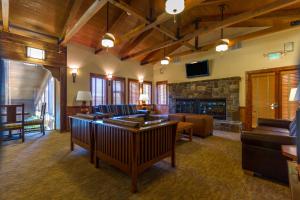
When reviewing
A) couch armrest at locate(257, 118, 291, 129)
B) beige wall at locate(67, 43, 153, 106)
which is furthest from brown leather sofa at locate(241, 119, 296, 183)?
beige wall at locate(67, 43, 153, 106)

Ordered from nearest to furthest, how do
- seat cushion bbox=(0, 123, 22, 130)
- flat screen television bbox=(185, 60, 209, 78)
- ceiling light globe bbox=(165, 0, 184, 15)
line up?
ceiling light globe bbox=(165, 0, 184, 15)
seat cushion bbox=(0, 123, 22, 130)
flat screen television bbox=(185, 60, 209, 78)

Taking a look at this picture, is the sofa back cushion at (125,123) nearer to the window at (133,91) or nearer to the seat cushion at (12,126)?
the seat cushion at (12,126)

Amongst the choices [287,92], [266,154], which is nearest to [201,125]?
[266,154]

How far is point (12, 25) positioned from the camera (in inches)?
163

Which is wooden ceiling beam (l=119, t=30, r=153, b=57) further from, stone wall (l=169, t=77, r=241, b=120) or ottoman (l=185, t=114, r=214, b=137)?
ottoman (l=185, t=114, r=214, b=137)

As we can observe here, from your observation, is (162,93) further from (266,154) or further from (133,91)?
(266,154)

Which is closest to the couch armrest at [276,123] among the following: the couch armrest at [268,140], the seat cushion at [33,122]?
the couch armrest at [268,140]

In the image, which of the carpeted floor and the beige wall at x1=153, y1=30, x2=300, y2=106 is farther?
the beige wall at x1=153, y1=30, x2=300, y2=106

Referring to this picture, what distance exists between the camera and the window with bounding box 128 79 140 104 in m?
7.37

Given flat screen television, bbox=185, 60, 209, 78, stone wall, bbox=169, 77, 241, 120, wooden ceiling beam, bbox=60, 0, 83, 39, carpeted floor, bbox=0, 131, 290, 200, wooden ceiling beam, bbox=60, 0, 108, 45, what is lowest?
carpeted floor, bbox=0, 131, 290, 200

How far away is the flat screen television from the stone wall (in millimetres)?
351

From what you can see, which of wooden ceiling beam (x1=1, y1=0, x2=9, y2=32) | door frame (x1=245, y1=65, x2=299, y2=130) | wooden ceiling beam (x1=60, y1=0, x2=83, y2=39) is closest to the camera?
wooden ceiling beam (x1=1, y1=0, x2=9, y2=32)

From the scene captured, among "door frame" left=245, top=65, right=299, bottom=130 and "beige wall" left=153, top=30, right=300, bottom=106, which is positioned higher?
"beige wall" left=153, top=30, right=300, bottom=106

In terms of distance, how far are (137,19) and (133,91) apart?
11.6 feet
